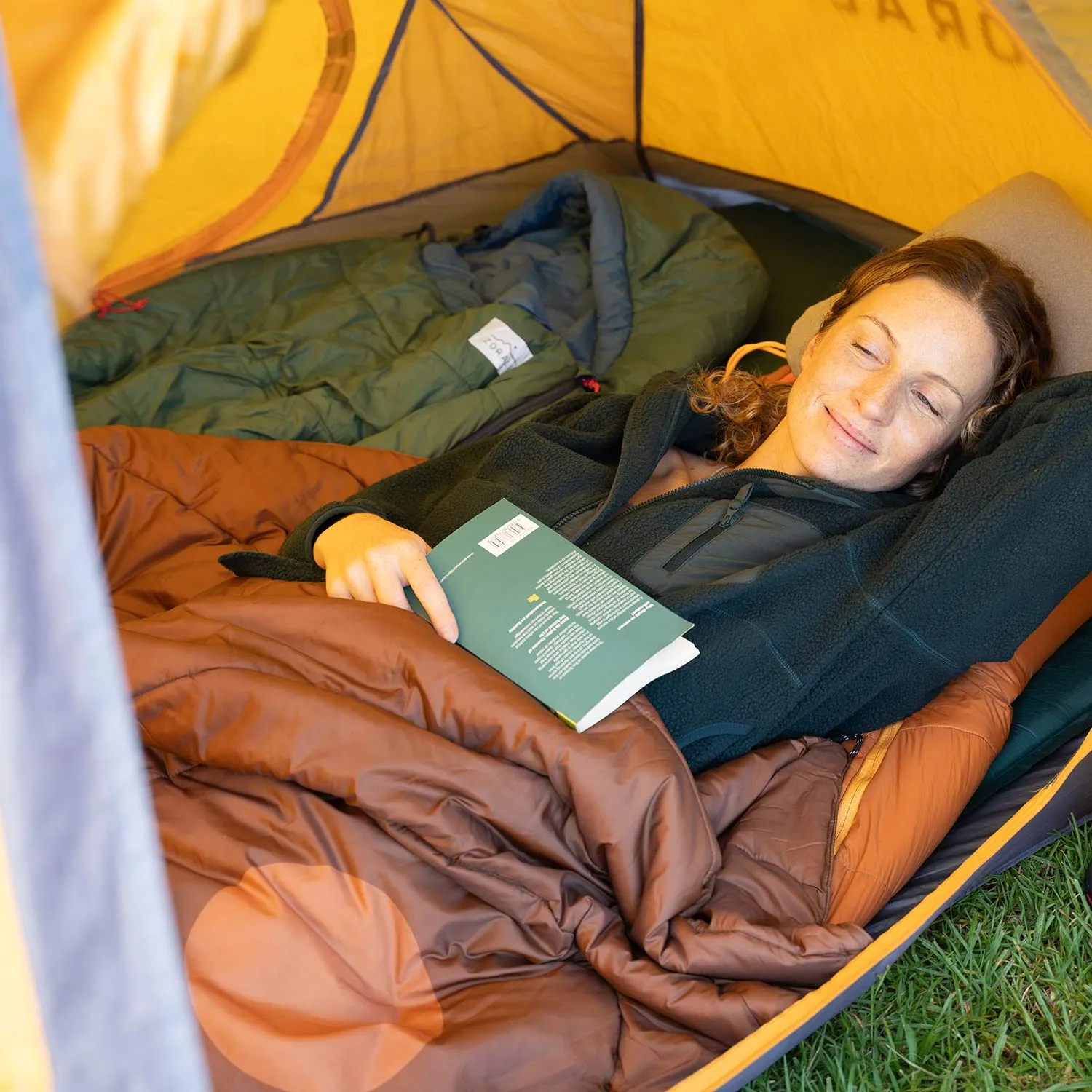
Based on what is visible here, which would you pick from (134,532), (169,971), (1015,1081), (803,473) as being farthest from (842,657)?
(134,532)

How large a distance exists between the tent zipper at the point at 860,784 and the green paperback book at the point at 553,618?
0.93ft

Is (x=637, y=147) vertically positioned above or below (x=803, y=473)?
above

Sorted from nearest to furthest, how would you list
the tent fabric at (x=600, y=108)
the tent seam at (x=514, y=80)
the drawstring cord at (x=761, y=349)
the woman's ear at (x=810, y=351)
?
the woman's ear at (x=810, y=351), the tent fabric at (x=600, y=108), the drawstring cord at (x=761, y=349), the tent seam at (x=514, y=80)

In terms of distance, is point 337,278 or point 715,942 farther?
point 337,278

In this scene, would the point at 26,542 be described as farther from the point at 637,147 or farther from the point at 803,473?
the point at 637,147

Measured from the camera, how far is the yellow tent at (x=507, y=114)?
78 centimetres

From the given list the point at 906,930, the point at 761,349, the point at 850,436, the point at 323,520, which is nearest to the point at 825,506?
the point at 850,436

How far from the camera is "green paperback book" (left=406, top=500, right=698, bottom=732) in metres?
1.08

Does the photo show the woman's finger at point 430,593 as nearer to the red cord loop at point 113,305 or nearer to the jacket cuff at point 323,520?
→ the jacket cuff at point 323,520

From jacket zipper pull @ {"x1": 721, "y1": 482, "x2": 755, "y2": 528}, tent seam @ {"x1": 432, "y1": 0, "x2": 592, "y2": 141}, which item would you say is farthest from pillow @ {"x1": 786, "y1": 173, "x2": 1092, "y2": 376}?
tent seam @ {"x1": 432, "y1": 0, "x2": 592, "y2": 141}

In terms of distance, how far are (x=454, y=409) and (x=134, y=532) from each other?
56cm

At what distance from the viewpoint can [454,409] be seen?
188cm

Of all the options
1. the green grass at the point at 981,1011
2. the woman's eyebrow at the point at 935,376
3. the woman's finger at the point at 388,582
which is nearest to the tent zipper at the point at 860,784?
the green grass at the point at 981,1011

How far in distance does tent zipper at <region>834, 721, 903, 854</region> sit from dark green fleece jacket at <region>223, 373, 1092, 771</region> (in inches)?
0.7
